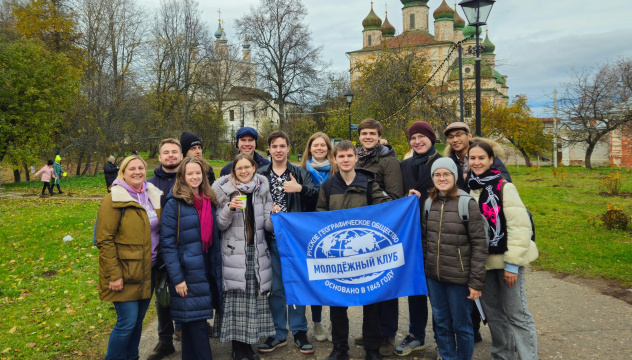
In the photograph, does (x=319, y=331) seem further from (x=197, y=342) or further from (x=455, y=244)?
(x=455, y=244)

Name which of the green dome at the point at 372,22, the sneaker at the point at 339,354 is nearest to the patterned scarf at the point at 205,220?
the sneaker at the point at 339,354

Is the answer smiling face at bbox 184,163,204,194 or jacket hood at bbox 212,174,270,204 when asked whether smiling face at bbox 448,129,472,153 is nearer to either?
jacket hood at bbox 212,174,270,204

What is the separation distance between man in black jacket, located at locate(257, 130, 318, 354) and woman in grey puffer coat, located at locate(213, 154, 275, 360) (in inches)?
7.0

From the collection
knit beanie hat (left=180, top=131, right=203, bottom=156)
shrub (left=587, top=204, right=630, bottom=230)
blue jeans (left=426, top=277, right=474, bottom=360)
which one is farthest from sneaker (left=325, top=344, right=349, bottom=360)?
shrub (left=587, top=204, right=630, bottom=230)

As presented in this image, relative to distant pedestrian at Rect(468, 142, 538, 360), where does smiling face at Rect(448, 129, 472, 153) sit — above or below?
above

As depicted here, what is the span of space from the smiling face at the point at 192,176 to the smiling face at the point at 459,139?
2.73 m

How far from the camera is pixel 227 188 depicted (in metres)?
4.25

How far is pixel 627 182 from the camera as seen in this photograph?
19578 mm

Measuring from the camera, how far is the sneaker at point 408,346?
14.3 ft

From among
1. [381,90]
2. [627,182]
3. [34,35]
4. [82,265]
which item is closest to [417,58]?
[381,90]

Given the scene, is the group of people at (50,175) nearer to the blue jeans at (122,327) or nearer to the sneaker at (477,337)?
the blue jeans at (122,327)

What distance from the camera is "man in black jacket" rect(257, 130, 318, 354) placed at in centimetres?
450

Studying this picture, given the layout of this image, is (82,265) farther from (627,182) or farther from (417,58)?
(627,182)

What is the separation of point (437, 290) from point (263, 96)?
40721mm
